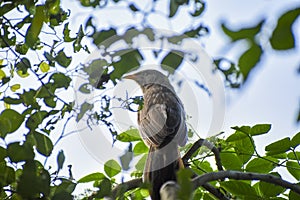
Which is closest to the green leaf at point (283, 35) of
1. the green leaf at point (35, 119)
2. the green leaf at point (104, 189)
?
the green leaf at point (104, 189)

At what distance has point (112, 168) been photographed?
2.85 m

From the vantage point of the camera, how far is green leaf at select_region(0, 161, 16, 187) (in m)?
1.78

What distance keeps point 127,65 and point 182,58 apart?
0.26m

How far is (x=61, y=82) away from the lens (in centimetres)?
243

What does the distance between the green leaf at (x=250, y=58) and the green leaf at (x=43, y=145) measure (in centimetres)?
142

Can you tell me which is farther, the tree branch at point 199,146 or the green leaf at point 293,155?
the tree branch at point 199,146

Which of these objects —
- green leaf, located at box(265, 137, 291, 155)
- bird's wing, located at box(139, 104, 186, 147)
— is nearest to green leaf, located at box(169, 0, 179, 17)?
green leaf, located at box(265, 137, 291, 155)

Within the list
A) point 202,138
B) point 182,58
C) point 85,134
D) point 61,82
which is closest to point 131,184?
point 85,134

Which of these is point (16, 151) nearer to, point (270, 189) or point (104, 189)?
point (104, 189)

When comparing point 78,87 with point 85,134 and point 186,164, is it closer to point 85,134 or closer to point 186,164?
point 85,134

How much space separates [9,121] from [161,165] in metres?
1.54

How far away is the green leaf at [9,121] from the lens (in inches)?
78.3

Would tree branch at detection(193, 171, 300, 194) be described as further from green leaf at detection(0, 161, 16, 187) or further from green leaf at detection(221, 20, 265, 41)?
green leaf at detection(221, 20, 265, 41)

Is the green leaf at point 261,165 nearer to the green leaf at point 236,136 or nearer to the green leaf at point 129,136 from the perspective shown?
the green leaf at point 236,136
